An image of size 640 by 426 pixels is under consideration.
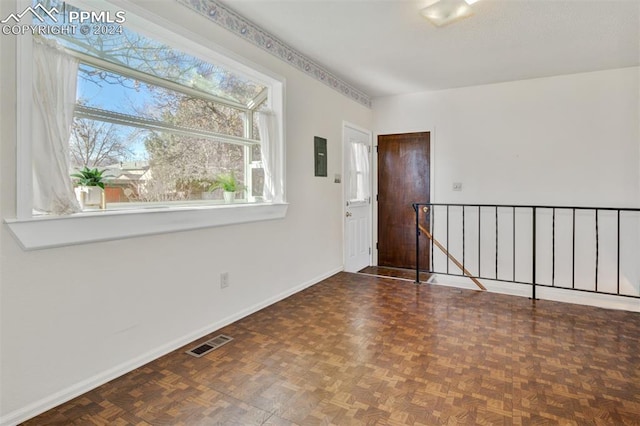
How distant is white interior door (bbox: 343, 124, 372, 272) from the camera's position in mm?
4887

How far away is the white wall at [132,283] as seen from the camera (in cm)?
170

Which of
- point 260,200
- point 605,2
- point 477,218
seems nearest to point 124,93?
point 260,200

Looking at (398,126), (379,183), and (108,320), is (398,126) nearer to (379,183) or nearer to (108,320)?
(379,183)

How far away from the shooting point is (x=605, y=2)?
267 centimetres

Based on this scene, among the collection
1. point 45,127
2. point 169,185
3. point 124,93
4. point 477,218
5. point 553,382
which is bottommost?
point 553,382

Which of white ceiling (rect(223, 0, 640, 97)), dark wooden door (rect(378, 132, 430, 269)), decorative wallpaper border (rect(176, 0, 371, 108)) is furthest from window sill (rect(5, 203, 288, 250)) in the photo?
dark wooden door (rect(378, 132, 430, 269))

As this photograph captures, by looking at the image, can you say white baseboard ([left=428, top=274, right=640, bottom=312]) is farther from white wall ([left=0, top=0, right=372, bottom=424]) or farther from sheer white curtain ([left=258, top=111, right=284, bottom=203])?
sheer white curtain ([left=258, top=111, right=284, bottom=203])

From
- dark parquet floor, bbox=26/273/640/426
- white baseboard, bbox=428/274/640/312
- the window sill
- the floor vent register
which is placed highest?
the window sill

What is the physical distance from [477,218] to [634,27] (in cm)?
253

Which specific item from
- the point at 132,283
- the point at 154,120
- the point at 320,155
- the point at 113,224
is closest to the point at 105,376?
the point at 132,283

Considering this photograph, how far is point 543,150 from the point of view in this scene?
4461mm

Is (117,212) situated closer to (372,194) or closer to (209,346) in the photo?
(209,346)

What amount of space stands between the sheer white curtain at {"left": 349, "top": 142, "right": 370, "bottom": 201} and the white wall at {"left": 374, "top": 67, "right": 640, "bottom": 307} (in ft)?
2.48

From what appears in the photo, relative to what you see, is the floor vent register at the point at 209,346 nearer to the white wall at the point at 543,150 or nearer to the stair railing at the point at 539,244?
the stair railing at the point at 539,244
